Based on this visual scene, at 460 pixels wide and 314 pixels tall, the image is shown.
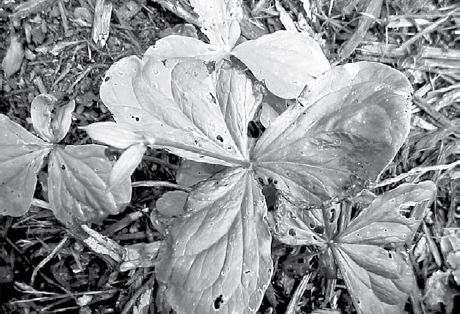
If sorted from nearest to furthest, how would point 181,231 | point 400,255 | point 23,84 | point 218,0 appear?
1. point 181,231
2. point 400,255
3. point 218,0
4. point 23,84

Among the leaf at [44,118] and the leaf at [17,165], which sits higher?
the leaf at [44,118]

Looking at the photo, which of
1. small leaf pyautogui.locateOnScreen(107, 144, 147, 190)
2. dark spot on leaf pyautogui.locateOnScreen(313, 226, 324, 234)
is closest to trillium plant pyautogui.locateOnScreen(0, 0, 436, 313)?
dark spot on leaf pyautogui.locateOnScreen(313, 226, 324, 234)

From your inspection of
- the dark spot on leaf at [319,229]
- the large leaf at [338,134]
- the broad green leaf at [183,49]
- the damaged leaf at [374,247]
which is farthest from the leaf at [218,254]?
the broad green leaf at [183,49]

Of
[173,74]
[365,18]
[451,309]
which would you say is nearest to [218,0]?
[173,74]

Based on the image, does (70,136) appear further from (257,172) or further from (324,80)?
(324,80)

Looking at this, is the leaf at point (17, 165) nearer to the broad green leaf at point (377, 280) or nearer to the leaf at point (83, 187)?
the leaf at point (83, 187)

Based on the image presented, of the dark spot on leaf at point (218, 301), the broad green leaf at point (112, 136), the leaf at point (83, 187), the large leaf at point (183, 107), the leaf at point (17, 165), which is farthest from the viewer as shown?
the leaf at point (17, 165)
